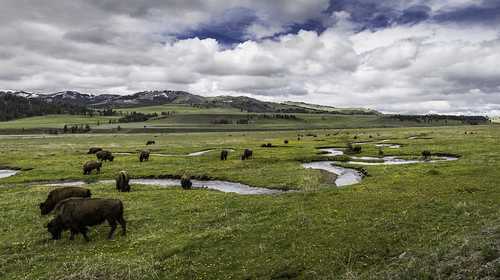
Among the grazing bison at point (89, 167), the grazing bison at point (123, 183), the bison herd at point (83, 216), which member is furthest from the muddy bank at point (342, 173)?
the grazing bison at point (89, 167)

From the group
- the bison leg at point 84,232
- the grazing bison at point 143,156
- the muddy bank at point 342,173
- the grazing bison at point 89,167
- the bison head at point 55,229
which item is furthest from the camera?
the grazing bison at point 143,156

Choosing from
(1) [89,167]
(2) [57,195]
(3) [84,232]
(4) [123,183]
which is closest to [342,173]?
(4) [123,183]

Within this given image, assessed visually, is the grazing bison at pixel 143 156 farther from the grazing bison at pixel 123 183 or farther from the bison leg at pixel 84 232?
the bison leg at pixel 84 232

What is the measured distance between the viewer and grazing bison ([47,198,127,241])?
20.5 m

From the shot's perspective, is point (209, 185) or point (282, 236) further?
point (209, 185)

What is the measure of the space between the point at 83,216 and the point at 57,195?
27.3ft

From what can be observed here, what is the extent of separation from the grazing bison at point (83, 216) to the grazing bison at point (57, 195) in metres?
6.66

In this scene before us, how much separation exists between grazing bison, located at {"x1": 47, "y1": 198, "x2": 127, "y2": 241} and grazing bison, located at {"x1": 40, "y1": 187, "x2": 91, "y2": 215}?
6661 mm

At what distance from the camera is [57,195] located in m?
27.2

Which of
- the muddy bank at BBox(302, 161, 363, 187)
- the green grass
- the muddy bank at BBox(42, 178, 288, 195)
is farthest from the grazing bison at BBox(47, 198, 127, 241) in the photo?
the muddy bank at BBox(302, 161, 363, 187)

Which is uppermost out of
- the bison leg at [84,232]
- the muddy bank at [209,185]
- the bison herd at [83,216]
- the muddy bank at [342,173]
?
the bison herd at [83,216]

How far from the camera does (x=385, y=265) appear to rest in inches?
558

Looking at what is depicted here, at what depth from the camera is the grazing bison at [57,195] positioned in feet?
87.4

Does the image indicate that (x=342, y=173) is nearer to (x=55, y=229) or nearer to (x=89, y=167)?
(x=89, y=167)
